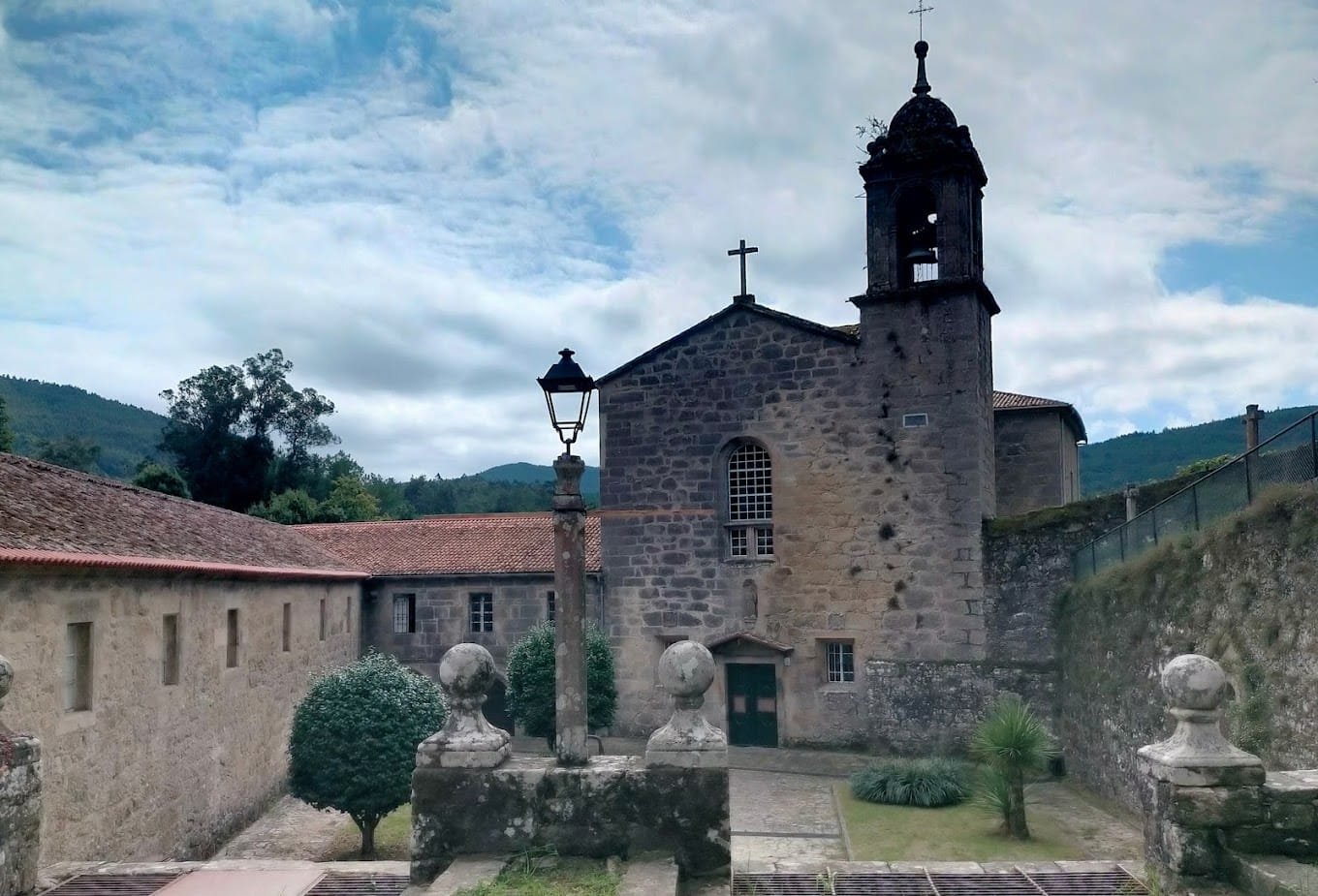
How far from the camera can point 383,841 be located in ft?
45.6

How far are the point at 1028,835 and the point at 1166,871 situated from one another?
6910mm

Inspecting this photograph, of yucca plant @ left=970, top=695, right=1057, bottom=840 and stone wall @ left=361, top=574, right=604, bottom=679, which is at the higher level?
stone wall @ left=361, top=574, right=604, bottom=679

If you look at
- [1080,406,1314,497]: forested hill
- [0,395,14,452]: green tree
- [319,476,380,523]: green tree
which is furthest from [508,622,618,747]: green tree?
[1080,406,1314,497]: forested hill

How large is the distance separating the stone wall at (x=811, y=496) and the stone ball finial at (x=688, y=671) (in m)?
11.9

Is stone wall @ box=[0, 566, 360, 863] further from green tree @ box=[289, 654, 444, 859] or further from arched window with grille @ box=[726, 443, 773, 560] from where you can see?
arched window with grille @ box=[726, 443, 773, 560]

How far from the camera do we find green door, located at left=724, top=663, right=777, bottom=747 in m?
18.5

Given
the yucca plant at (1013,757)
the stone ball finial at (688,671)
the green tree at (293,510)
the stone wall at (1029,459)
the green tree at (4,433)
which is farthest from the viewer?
the green tree at (293,510)

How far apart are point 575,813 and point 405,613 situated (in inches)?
655

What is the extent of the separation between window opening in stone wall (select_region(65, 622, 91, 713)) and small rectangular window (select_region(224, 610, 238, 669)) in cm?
390

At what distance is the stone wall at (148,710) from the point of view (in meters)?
9.46

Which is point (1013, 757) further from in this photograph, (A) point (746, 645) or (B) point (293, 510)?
(B) point (293, 510)

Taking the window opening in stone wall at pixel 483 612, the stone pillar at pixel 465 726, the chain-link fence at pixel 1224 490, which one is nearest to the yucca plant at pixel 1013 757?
the chain-link fence at pixel 1224 490

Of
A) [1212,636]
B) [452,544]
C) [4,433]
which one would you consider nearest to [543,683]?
[452,544]

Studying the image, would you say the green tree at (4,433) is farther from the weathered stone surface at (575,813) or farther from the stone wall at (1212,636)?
the stone wall at (1212,636)
